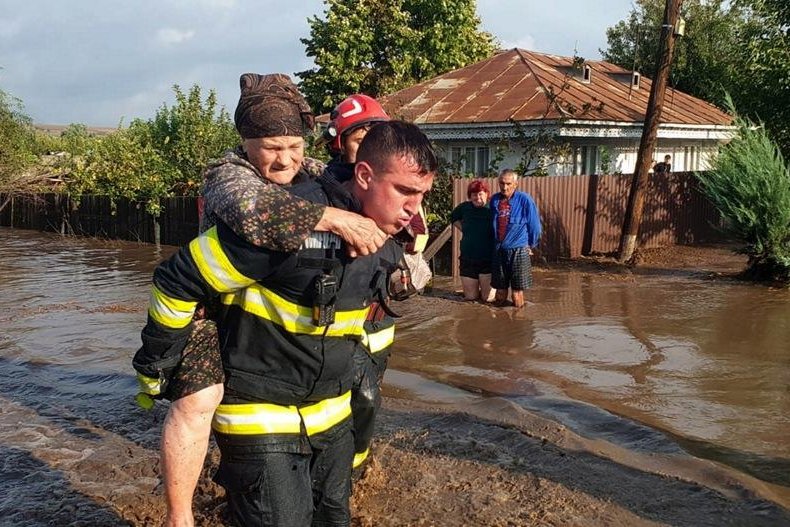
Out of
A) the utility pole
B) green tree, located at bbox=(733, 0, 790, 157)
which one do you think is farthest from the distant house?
→ the utility pole

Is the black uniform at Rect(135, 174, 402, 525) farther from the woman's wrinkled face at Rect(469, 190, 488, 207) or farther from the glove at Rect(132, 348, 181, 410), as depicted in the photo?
the woman's wrinkled face at Rect(469, 190, 488, 207)

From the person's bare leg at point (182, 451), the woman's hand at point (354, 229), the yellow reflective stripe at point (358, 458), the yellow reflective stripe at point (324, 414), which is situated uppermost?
the woman's hand at point (354, 229)

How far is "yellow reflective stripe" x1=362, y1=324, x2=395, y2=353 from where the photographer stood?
4.02 metres

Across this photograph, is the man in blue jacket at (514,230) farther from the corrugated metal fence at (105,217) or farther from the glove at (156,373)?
the corrugated metal fence at (105,217)

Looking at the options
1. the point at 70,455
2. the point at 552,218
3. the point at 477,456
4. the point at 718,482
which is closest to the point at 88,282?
the point at 552,218

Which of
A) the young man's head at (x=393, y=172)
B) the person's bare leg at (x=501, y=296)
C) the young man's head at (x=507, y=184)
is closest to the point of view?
the young man's head at (x=393, y=172)

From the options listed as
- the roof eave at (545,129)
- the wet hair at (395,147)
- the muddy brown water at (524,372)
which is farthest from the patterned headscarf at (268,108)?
the roof eave at (545,129)

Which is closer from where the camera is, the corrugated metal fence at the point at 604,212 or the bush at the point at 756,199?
the bush at the point at 756,199

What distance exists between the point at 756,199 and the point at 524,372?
23.2ft

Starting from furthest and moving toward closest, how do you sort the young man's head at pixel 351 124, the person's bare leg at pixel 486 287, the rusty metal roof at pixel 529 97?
the rusty metal roof at pixel 529 97 → the person's bare leg at pixel 486 287 → the young man's head at pixel 351 124

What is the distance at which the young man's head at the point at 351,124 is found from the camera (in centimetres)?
398

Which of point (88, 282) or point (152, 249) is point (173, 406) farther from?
point (152, 249)

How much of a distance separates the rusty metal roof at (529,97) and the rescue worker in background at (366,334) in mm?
14021

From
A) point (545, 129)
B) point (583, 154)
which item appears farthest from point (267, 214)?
point (583, 154)
